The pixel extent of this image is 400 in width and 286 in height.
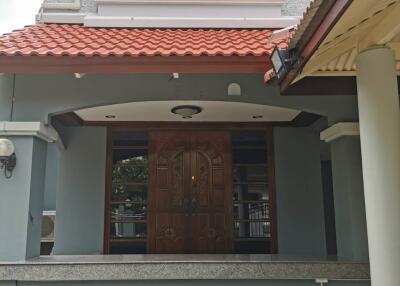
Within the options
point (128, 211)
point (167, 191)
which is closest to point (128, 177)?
point (128, 211)

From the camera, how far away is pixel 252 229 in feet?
29.1

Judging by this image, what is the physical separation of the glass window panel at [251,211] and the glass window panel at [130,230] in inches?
72.6

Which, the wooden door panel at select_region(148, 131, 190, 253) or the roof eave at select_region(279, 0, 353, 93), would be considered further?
the wooden door panel at select_region(148, 131, 190, 253)

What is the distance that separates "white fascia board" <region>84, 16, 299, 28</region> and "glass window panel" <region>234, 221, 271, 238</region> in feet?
12.6

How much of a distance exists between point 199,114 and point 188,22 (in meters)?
1.82

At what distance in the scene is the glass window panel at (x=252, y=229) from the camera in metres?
8.84

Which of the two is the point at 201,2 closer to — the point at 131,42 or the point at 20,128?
the point at 131,42

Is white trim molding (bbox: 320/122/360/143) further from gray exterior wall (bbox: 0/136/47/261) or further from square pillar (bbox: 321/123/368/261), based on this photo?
gray exterior wall (bbox: 0/136/47/261)

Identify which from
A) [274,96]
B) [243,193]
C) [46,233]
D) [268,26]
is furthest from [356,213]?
[46,233]

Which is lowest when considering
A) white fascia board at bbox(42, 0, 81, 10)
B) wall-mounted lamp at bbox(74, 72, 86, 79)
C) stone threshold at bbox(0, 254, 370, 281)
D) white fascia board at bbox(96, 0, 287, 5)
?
stone threshold at bbox(0, 254, 370, 281)

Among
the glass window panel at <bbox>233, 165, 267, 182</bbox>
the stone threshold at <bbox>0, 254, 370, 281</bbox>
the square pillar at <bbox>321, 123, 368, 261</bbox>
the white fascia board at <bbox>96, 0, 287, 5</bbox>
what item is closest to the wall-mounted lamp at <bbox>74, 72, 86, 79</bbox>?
the stone threshold at <bbox>0, 254, 370, 281</bbox>

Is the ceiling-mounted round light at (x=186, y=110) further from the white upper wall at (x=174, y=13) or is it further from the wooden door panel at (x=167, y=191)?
the white upper wall at (x=174, y=13)

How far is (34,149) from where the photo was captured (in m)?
6.29

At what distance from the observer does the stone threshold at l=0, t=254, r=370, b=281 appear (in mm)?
5738
